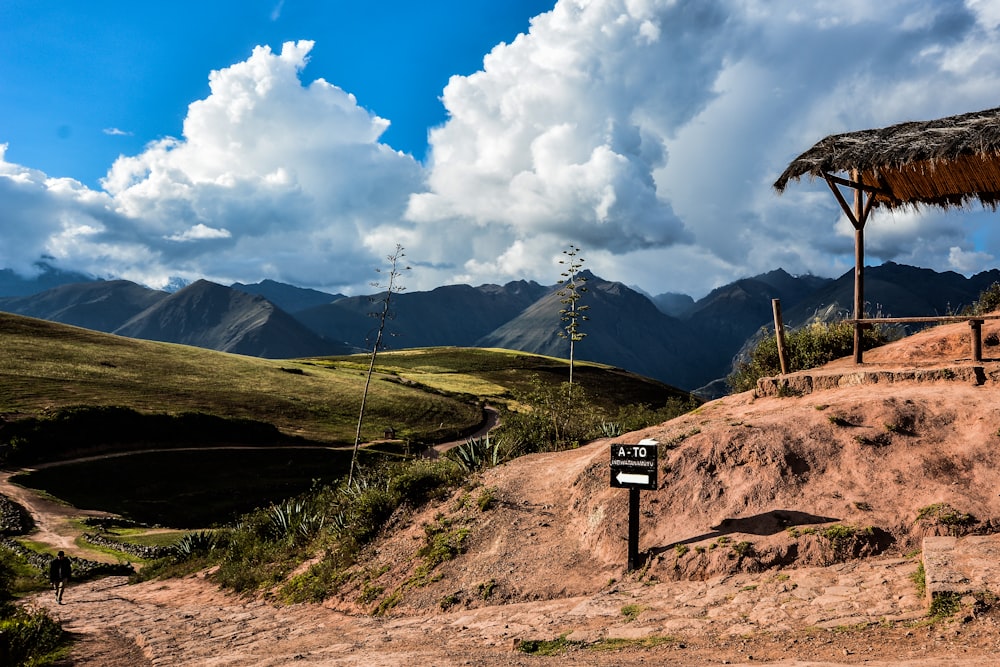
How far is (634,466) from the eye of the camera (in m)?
10.1

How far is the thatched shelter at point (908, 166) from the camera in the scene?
553 inches

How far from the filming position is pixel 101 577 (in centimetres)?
2219

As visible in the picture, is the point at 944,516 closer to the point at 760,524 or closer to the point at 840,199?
the point at 760,524

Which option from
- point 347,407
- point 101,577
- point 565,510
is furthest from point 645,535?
point 347,407

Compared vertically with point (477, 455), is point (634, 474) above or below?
above

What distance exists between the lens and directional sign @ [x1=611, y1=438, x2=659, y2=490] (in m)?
9.95

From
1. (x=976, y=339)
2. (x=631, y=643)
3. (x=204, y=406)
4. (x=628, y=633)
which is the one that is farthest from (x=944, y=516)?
(x=204, y=406)

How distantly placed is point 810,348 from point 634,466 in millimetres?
12349

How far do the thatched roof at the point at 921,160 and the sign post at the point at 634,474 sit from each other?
10.5m

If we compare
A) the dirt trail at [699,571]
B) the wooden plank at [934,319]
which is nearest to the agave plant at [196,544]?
the dirt trail at [699,571]

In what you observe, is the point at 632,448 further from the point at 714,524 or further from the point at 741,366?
the point at 741,366

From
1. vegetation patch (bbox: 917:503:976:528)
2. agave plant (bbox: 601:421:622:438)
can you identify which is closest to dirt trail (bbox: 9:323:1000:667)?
vegetation patch (bbox: 917:503:976:528)

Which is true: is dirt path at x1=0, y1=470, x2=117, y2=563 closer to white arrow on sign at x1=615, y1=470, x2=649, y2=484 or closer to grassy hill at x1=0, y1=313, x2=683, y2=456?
grassy hill at x1=0, y1=313, x2=683, y2=456

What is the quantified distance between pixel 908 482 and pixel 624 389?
313 ft
